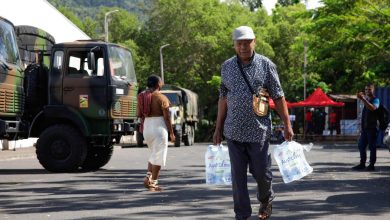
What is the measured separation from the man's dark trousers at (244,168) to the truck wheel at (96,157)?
9.97m

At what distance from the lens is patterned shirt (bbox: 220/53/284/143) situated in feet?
24.6

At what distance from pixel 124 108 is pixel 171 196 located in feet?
19.3

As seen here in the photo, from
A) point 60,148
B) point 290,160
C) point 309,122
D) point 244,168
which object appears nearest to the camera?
point 244,168

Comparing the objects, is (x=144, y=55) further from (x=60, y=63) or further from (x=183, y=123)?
(x=60, y=63)

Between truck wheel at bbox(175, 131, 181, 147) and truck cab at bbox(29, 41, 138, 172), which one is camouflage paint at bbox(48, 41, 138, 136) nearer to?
truck cab at bbox(29, 41, 138, 172)

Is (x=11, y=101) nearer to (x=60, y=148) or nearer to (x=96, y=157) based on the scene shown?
(x=60, y=148)

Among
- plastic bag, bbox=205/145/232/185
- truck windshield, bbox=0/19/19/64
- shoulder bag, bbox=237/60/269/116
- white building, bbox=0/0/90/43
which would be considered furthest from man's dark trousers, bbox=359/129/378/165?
white building, bbox=0/0/90/43

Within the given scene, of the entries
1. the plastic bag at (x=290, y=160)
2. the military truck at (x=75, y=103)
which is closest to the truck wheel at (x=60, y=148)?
the military truck at (x=75, y=103)

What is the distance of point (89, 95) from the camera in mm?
16562

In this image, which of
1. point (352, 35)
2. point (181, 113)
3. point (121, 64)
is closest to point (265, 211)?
point (121, 64)

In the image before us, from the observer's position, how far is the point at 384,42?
3027 cm

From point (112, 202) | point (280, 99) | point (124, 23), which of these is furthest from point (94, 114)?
point (124, 23)

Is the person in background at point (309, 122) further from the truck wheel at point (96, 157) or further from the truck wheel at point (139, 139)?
the truck wheel at point (96, 157)

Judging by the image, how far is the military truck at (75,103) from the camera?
16391 millimetres
